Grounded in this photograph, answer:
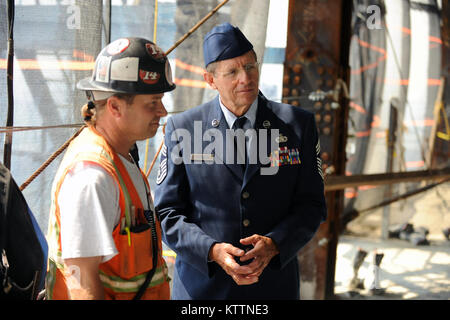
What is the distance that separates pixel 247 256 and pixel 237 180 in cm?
31

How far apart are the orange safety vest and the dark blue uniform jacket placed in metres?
0.51

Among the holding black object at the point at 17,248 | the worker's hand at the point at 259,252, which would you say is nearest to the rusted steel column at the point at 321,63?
the worker's hand at the point at 259,252

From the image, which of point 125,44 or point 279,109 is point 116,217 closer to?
point 125,44

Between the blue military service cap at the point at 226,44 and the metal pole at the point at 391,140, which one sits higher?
the blue military service cap at the point at 226,44

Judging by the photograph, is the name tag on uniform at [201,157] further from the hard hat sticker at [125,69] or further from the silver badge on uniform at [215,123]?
the hard hat sticker at [125,69]

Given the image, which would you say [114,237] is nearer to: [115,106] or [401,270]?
[115,106]

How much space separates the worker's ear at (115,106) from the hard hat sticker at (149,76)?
0.09 metres

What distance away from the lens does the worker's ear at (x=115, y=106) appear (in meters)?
1.43

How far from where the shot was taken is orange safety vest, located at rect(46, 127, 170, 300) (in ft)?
4.38

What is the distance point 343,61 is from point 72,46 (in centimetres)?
233

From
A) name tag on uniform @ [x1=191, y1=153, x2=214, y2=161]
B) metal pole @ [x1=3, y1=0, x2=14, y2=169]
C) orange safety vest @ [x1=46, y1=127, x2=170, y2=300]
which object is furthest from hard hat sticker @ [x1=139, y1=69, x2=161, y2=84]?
metal pole @ [x1=3, y1=0, x2=14, y2=169]

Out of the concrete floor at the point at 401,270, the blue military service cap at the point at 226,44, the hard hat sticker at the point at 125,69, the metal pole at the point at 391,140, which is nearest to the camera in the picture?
the hard hat sticker at the point at 125,69

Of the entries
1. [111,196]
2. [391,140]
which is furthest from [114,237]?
[391,140]

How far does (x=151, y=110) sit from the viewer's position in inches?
58.7
